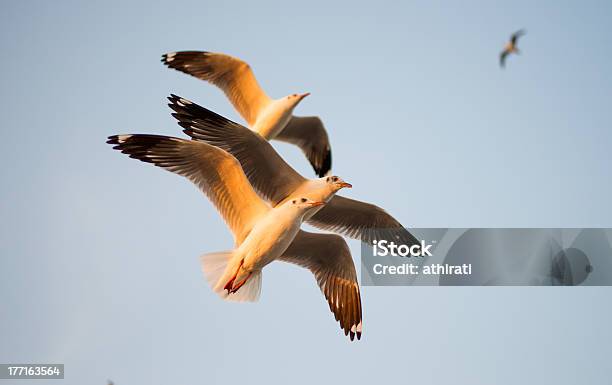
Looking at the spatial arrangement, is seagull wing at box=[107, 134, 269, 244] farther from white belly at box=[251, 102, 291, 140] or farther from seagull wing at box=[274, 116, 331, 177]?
seagull wing at box=[274, 116, 331, 177]

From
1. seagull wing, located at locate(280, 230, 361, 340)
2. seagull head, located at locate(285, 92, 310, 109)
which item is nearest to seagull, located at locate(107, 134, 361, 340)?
seagull wing, located at locate(280, 230, 361, 340)

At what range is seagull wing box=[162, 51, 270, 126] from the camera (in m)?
10.9

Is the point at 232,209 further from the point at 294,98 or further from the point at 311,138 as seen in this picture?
the point at 311,138

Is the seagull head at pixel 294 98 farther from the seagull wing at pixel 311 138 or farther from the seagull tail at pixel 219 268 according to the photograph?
the seagull tail at pixel 219 268

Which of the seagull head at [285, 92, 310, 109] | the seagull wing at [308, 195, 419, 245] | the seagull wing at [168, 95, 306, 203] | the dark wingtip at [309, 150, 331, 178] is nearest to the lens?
the seagull wing at [168, 95, 306, 203]

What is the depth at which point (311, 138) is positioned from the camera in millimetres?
12094

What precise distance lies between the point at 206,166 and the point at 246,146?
0.65 metres

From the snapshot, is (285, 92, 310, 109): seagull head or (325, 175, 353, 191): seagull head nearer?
(325, 175, 353, 191): seagull head

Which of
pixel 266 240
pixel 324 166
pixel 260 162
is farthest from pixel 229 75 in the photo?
pixel 266 240

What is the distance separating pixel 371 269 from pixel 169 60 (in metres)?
3.21

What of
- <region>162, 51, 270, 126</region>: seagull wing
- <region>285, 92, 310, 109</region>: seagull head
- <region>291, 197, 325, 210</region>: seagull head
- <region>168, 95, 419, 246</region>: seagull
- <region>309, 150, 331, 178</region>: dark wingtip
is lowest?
<region>291, 197, 325, 210</region>: seagull head

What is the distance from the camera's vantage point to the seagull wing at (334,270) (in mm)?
8484

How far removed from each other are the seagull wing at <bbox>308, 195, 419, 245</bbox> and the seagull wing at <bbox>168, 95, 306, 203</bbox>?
0.79 m

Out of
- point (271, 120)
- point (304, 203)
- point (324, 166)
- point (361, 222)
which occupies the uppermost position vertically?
point (271, 120)
